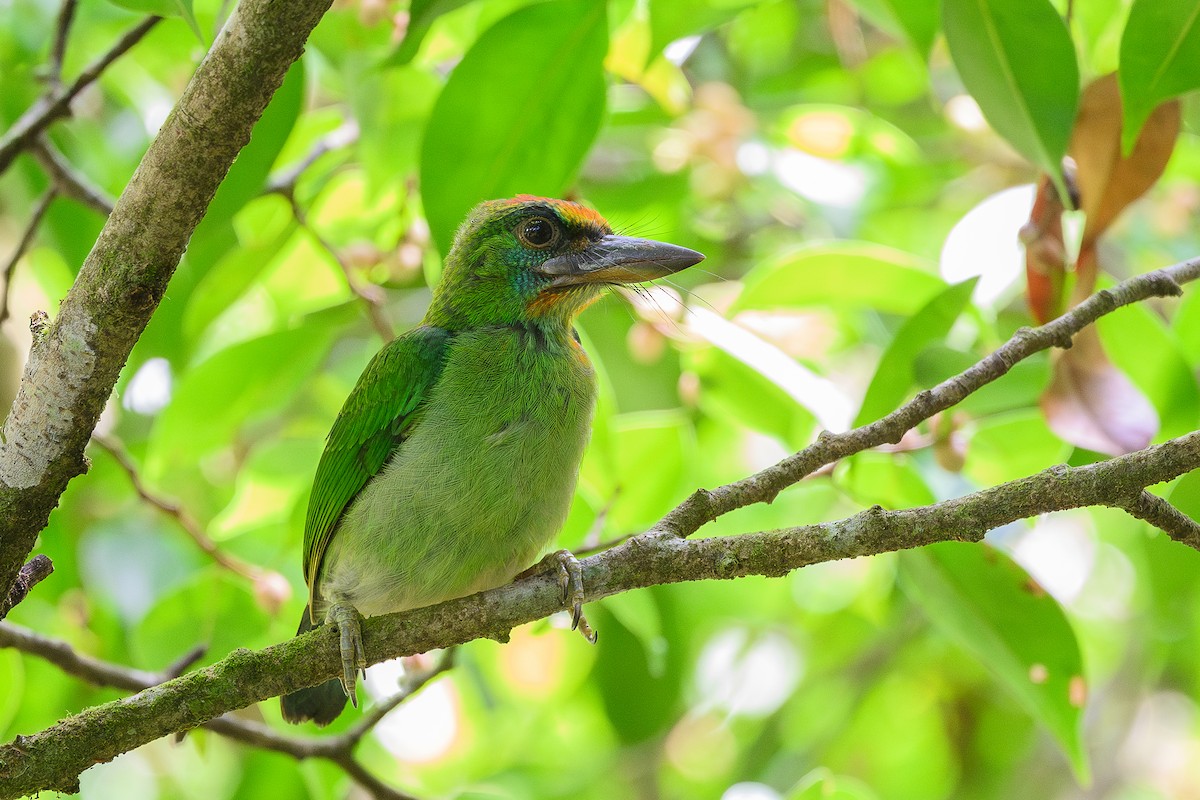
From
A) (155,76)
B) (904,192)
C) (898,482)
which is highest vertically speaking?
(155,76)

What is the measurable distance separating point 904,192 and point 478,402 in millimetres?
2313

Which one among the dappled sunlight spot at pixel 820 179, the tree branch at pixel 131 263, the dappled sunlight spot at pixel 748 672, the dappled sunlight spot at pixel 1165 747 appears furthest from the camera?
the dappled sunlight spot at pixel 1165 747

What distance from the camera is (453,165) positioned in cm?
261

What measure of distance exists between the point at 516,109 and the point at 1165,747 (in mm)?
5505

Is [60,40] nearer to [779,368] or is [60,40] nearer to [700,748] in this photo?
[779,368]

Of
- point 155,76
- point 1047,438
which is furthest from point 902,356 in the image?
point 155,76

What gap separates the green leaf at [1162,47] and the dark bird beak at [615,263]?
0.99 m

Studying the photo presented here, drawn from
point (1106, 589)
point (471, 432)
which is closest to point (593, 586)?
point (471, 432)

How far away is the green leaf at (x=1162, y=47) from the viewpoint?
2.12 metres

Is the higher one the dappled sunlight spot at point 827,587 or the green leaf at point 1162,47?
the dappled sunlight spot at point 827,587

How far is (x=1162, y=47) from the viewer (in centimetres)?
213

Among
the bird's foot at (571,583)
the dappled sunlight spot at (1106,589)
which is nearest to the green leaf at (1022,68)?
the bird's foot at (571,583)

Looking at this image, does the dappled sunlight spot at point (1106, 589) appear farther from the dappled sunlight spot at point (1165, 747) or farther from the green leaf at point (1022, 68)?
the green leaf at point (1022, 68)

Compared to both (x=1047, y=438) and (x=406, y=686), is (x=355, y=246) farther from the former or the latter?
(x=1047, y=438)
